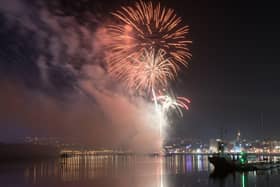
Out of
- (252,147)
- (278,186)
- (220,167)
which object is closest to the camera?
(278,186)

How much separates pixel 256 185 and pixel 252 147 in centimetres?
16241

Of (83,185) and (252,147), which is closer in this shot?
(83,185)

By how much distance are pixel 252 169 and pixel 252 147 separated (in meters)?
139

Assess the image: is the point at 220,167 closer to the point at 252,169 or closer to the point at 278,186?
the point at 252,169

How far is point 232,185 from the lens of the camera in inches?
1558

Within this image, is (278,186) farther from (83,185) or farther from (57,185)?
(57,185)

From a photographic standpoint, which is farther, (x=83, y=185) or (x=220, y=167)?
(x=220, y=167)

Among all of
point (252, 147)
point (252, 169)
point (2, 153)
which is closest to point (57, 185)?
point (252, 169)

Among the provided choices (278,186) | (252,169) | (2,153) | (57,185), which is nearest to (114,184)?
(57,185)

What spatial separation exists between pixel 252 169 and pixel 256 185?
23.4 meters

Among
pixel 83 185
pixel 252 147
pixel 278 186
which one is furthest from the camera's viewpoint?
pixel 252 147

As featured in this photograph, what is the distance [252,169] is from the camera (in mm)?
60219

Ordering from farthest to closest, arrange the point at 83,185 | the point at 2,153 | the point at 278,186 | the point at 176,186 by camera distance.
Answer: the point at 2,153
the point at 83,185
the point at 176,186
the point at 278,186

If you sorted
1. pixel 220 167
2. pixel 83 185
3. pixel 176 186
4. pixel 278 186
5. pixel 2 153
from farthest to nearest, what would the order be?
pixel 2 153 < pixel 220 167 < pixel 83 185 < pixel 176 186 < pixel 278 186
